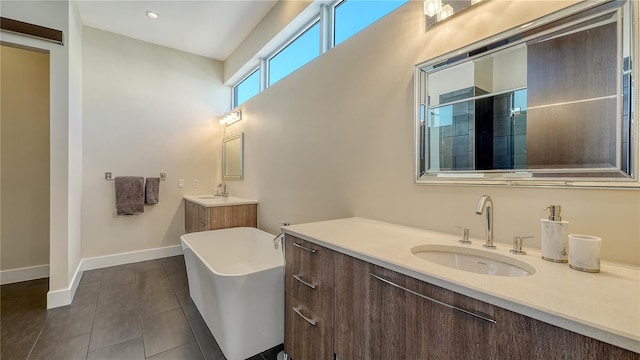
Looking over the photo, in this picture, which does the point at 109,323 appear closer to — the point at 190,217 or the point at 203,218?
the point at 203,218

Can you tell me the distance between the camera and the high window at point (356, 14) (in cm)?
181

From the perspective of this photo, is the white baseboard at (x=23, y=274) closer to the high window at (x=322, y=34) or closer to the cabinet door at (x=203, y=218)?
the cabinet door at (x=203, y=218)

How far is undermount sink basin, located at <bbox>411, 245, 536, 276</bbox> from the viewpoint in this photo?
97 centimetres

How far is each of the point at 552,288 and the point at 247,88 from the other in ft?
13.7

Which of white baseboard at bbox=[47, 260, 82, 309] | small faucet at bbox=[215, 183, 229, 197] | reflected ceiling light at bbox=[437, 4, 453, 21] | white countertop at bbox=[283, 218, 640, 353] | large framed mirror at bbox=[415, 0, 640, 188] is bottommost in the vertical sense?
white baseboard at bbox=[47, 260, 82, 309]

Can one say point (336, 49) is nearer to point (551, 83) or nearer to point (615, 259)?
point (551, 83)

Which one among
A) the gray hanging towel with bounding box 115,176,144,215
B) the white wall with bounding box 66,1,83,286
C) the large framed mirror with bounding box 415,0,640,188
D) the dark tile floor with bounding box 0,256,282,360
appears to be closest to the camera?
the large framed mirror with bounding box 415,0,640,188

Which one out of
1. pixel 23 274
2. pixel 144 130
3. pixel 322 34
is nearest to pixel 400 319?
pixel 322 34

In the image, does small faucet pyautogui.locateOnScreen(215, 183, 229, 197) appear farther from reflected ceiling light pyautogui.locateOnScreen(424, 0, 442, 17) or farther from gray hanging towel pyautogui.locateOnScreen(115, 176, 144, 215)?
reflected ceiling light pyautogui.locateOnScreen(424, 0, 442, 17)

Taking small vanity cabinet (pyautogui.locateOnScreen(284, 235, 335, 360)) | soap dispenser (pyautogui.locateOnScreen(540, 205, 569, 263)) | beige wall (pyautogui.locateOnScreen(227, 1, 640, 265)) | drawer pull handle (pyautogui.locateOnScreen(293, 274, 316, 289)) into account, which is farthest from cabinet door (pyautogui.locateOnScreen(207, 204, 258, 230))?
soap dispenser (pyautogui.locateOnScreen(540, 205, 569, 263))

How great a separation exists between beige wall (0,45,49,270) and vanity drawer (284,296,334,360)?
344 centimetres

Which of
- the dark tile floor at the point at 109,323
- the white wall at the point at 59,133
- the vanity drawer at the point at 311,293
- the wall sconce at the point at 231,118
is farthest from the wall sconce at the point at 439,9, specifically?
the white wall at the point at 59,133

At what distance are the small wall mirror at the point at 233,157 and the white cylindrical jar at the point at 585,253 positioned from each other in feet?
11.1

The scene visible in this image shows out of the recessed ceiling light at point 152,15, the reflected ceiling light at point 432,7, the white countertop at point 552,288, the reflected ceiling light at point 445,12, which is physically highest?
the recessed ceiling light at point 152,15
